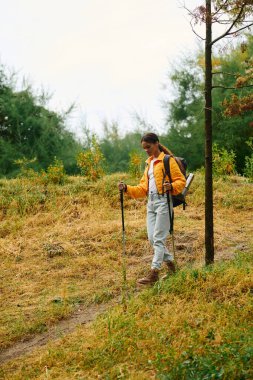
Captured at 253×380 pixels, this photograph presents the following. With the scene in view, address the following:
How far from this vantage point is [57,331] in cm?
559

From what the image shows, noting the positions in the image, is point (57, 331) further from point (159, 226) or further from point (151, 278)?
point (159, 226)

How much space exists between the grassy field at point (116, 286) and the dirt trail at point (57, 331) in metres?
0.11

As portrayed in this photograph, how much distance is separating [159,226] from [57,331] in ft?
6.31

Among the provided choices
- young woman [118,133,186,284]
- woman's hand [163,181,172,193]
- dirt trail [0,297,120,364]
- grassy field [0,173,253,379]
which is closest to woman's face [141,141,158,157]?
young woman [118,133,186,284]

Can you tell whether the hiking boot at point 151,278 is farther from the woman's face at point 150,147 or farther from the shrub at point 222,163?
the shrub at point 222,163

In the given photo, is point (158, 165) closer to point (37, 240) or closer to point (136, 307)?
point (136, 307)

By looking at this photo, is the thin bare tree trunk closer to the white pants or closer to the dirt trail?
the white pants

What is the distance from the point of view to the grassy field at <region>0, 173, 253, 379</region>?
4422 millimetres

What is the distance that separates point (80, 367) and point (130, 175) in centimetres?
876

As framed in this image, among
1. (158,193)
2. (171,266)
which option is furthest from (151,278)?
(158,193)

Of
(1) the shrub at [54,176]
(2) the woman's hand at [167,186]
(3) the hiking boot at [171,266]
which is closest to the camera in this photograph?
(2) the woman's hand at [167,186]

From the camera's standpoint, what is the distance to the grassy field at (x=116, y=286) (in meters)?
4.42

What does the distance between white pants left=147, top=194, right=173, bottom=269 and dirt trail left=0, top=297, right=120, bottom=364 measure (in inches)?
31.4

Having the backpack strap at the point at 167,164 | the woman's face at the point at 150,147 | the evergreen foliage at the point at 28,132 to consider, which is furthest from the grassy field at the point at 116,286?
the evergreen foliage at the point at 28,132
